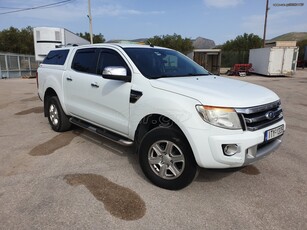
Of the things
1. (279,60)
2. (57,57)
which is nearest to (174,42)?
(279,60)

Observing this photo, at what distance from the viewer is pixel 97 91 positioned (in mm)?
4070

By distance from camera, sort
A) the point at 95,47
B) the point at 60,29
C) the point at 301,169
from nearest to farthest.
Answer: the point at 301,169 → the point at 95,47 → the point at 60,29

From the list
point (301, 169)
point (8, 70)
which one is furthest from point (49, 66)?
point (8, 70)

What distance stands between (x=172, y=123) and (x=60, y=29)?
62.3ft

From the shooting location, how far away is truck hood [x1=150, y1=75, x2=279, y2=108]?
2.75 meters

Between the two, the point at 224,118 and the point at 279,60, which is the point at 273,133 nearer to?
the point at 224,118

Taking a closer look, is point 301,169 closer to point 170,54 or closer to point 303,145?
point 303,145

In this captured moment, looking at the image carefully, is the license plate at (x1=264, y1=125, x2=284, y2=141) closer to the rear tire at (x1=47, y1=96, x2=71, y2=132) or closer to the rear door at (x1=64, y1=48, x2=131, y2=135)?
the rear door at (x1=64, y1=48, x2=131, y2=135)

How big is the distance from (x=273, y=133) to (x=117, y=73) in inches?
82.8

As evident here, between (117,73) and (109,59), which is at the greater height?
(109,59)

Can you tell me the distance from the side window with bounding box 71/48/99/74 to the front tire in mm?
1789

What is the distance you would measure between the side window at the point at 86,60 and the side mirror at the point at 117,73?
0.91 m

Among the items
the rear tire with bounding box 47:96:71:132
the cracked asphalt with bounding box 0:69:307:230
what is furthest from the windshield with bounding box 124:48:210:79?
the rear tire with bounding box 47:96:71:132

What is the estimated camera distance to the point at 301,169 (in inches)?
152
